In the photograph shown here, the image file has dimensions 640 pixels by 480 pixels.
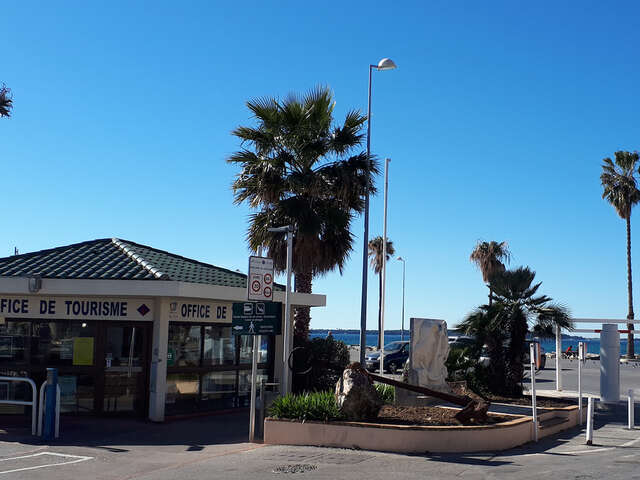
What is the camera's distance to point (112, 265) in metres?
16.5

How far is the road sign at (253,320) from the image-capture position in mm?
12969

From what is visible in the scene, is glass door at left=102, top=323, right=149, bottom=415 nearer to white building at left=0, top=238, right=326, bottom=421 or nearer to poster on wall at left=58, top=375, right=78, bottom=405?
white building at left=0, top=238, right=326, bottom=421

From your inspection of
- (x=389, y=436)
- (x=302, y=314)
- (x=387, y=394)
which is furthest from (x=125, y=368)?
(x=302, y=314)

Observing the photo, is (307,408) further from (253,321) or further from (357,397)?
(253,321)

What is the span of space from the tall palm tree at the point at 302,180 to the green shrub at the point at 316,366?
87 centimetres

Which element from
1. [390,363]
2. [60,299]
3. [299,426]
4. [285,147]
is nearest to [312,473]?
[299,426]

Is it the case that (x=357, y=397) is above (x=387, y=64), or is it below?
below

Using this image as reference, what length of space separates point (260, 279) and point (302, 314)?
9.29 metres

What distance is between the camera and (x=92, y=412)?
1562 cm

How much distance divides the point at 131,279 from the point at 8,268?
10.1ft

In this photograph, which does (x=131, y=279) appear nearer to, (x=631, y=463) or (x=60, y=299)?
(x=60, y=299)

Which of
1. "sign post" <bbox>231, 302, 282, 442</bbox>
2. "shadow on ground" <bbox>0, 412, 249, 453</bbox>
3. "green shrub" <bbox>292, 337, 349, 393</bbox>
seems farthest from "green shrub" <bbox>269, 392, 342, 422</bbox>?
"green shrub" <bbox>292, 337, 349, 393</bbox>

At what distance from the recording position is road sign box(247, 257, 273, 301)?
12648 mm

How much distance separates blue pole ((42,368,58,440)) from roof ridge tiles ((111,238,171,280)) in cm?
317
